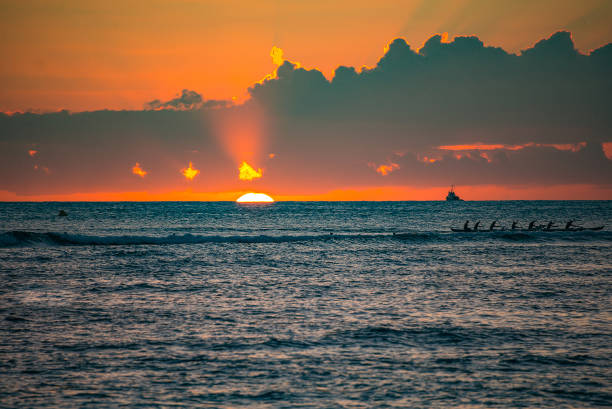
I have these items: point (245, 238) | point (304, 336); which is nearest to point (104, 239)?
point (245, 238)

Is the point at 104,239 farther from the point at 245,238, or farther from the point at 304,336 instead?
the point at 304,336

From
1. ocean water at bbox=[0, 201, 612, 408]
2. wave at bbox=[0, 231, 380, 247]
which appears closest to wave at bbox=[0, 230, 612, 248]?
wave at bbox=[0, 231, 380, 247]

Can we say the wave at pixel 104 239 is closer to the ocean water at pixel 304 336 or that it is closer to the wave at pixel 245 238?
the wave at pixel 245 238

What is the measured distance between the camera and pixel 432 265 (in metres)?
41.1

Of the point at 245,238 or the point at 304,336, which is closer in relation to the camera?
the point at 304,336

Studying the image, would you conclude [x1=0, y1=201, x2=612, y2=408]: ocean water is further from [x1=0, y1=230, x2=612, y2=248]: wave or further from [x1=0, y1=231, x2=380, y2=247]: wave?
[x1=0, y1=230, x2=612, y2=248]: wave

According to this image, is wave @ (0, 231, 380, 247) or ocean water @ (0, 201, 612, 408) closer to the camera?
ocean water @ (0, 201, 612, 408)

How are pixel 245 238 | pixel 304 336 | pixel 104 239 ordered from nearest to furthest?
pixel 304 336
pixel 104 239
pixel 245 238

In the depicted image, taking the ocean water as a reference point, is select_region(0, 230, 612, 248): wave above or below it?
above

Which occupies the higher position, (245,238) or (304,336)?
(245,238)

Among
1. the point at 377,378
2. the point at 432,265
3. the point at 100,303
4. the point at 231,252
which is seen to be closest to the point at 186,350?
the point at 377,378

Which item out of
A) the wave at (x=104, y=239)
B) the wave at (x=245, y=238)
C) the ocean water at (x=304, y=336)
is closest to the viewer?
the ocean water at (x=304, y=336)

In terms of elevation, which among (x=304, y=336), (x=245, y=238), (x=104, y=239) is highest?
(x=104, y=239)

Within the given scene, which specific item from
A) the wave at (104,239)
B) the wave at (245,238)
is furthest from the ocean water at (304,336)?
the wave at (245,238)
